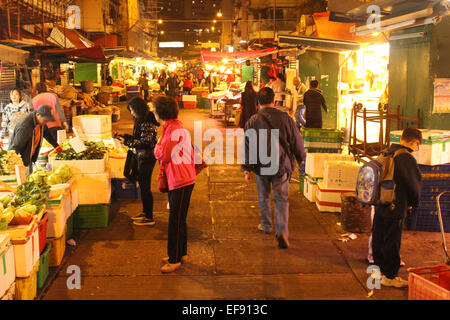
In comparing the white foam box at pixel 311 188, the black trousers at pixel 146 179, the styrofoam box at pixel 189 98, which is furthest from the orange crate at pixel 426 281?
the styrofoam box at pixel 189 98

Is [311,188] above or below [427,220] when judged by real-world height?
above

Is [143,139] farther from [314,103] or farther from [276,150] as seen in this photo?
[314,103]

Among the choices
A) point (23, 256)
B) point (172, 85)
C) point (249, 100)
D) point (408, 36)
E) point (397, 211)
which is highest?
point (172, 85)

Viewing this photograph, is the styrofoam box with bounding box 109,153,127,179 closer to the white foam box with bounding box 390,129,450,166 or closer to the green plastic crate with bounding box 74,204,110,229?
the green plastic crate with bounding box 74,204,110,229

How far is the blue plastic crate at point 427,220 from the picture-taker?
6812 millimetres

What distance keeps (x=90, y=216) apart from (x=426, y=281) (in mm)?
4870

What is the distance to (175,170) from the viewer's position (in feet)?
17.3

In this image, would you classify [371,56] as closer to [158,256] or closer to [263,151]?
[263,151]

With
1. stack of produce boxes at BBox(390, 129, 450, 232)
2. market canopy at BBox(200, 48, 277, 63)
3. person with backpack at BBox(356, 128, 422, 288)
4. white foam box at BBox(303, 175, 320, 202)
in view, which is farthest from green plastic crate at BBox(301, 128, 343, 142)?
market canopy at BBox(200, 48, 277, 63)

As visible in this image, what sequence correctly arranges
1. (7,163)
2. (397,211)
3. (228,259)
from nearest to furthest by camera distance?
(397,211) < (228,259) < (7,163)

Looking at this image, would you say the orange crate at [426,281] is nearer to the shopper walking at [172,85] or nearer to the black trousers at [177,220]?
the black trousers at [177,220]

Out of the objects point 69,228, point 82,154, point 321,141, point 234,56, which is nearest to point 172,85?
point 234,56

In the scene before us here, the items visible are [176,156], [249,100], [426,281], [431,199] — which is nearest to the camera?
[426,281]
